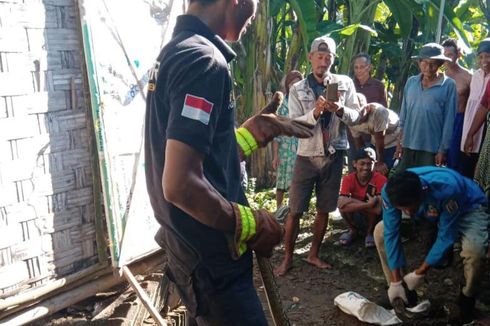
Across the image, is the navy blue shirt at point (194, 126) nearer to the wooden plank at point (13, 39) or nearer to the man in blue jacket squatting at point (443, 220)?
the wooden plank at point (13, 39)

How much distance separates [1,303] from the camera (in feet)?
8.63

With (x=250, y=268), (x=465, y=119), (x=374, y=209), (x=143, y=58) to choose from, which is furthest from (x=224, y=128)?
(x=465, y=119)

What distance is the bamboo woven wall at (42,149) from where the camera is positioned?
2.63 meters

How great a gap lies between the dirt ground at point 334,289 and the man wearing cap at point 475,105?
2.98ft

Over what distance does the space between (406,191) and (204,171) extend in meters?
1.73

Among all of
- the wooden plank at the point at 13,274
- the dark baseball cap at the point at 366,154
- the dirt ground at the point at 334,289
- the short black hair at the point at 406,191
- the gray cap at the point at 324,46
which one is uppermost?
the gray cap at the point at 324,46

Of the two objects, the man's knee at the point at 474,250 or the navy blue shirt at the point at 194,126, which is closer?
the navy blue shirt at the point at 194,126

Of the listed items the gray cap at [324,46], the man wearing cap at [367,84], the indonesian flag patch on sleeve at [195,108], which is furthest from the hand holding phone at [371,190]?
the indonesian flag patch on sleeve at [195,108]

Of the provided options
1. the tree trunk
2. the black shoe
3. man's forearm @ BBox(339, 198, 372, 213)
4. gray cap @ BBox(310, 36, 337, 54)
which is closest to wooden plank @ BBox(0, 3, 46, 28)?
gray cap @ BBox(310, 36, 337, 54)

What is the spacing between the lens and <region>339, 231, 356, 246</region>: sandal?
4.75 m

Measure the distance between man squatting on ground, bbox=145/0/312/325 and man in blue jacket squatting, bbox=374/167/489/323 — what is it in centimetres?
154

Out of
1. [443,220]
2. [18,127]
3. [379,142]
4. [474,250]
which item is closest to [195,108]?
[18,127]

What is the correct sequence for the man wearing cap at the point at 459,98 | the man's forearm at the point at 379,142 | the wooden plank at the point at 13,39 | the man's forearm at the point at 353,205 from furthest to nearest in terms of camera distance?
1. the man wearing cap at the point at 459,98
2. the man's forearm at the point at 353,205
3. the man's forearm at the point at 379,142
4. the wooden plank at the point at 13,39

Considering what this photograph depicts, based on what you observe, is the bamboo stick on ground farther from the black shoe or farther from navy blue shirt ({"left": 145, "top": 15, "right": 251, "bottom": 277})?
the black shoe
